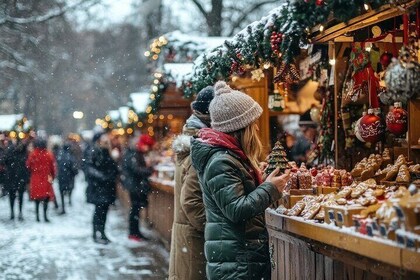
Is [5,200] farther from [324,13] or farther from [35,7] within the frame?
[324,13]

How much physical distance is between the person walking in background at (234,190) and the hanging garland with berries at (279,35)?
961 mm

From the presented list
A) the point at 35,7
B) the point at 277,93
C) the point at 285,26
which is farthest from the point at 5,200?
the point at 285,26

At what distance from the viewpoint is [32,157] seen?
17828 mm

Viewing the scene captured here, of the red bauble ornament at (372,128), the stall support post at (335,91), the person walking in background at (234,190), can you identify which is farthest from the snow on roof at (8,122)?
the person walking in background at (234,190)

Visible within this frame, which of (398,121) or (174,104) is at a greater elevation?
(174,104)

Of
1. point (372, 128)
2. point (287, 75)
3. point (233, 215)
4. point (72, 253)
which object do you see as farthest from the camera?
point (72, 253)

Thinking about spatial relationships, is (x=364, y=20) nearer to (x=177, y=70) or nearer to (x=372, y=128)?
(x=372, y=128)

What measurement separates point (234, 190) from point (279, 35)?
2.22 meters

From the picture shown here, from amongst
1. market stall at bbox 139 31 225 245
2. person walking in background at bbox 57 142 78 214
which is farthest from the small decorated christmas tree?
person walking in background at bbox 57 142 78 214

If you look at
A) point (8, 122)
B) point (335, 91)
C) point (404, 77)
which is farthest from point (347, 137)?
point (8, 122)

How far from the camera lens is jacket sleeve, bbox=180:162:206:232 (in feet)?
18.8

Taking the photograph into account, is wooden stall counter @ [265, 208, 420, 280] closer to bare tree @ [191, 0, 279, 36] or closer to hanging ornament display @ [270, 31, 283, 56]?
hanging ornament display @ [270, 31, 283, 56]

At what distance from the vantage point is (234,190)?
4.41 metres

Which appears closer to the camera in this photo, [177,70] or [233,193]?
[233,193]
